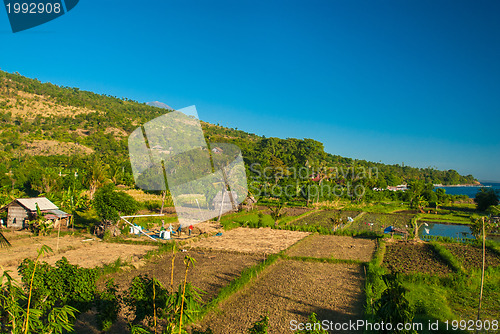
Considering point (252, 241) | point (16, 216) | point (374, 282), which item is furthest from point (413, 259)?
point (16, 216)

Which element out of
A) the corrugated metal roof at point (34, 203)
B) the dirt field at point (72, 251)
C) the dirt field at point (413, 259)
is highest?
the corrugated metal roof at point (34, 203)

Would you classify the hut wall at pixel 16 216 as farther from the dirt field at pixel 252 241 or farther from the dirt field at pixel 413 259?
the dirt field at pixel 413 259

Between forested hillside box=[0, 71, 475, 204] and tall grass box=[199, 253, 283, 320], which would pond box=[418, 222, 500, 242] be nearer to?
tall grass box=[199, 253, 283, 320]

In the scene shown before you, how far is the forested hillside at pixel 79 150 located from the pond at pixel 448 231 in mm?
18487

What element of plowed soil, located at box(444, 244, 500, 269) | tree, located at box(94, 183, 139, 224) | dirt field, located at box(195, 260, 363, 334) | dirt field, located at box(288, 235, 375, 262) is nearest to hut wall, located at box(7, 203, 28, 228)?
tree, located at box(94, 183, 139, 224)

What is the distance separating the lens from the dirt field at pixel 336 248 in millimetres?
15097

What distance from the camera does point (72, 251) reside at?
566 inches

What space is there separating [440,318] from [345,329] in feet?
7.97

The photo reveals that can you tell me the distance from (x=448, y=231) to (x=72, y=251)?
25.5m

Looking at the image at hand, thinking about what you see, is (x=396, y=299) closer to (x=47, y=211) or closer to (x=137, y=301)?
(x=137, y=301)

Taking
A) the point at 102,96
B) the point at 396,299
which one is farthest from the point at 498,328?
the point at 102,96

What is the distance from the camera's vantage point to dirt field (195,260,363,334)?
7.89 metres

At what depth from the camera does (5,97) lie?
8088 cm

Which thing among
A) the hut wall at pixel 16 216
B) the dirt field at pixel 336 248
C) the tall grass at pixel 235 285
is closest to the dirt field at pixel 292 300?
the tall grass at pixel 235 285
